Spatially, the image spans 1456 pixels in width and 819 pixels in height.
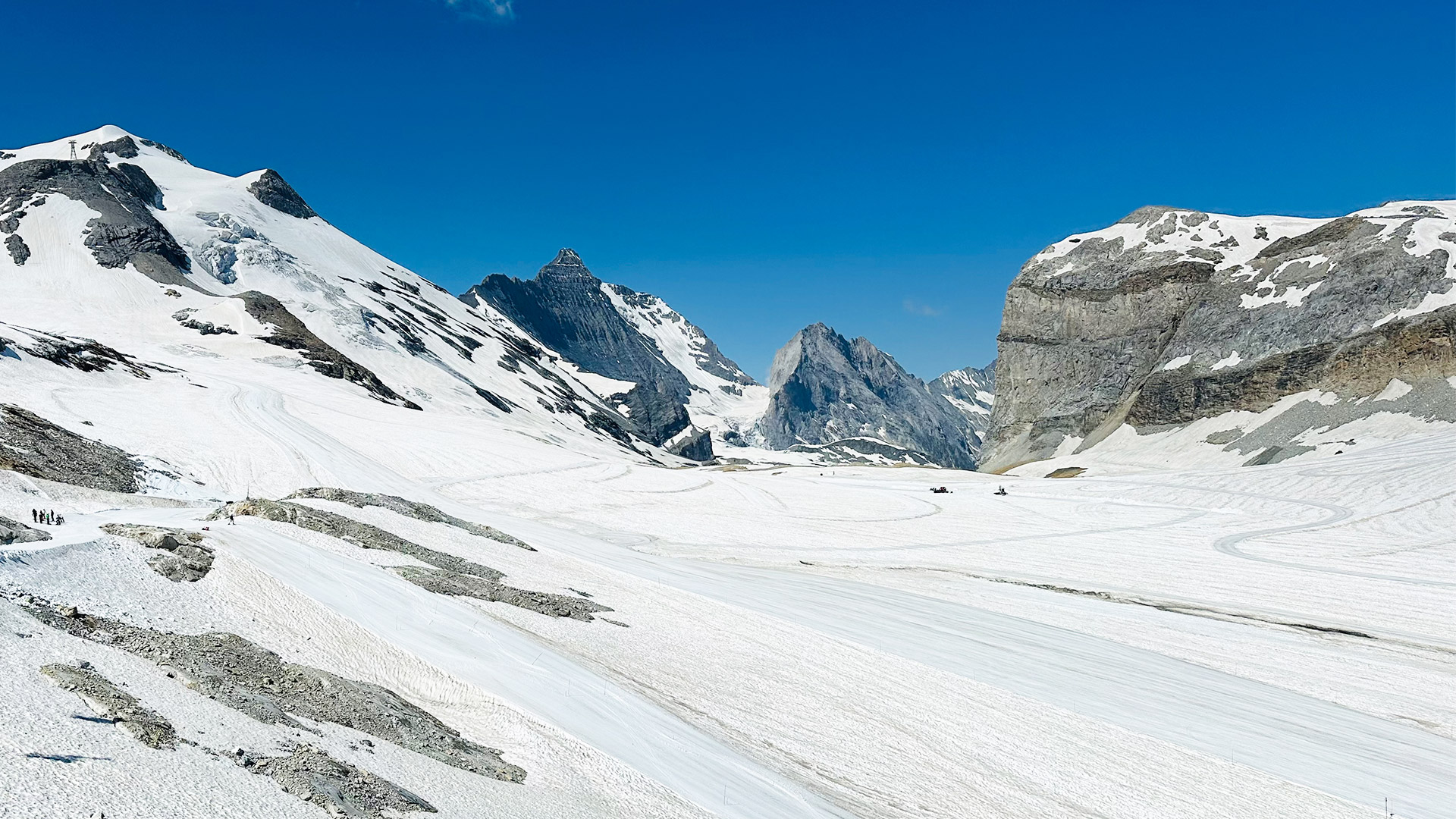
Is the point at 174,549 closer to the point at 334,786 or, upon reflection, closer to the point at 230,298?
the point at 334,786

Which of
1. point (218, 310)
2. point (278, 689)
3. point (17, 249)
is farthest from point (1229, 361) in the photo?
point (17, 249)

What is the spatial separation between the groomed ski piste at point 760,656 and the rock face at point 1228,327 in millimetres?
49474

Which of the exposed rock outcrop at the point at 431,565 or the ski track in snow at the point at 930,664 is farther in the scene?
the exposed rock outcrop at the point at 431,565

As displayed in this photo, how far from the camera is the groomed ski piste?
7.79m

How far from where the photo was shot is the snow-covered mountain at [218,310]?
67.9 metres

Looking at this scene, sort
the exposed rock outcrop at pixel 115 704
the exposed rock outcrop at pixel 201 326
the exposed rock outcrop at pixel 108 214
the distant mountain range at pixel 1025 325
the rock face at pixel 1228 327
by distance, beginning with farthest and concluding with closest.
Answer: the exposed rock outcrop at pixel 108 214 < the exposed rock outcrop at pixel 201 326 < the rock face at pixel 1228 327 < the distant mountain range at pixel 1025 325 < the exposed rock outcrop at pixel 115 704

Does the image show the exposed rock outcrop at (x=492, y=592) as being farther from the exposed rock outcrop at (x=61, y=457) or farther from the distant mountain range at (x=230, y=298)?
the distant mountain range at (x=230, y=298)

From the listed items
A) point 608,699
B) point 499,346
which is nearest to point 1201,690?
point 608,699

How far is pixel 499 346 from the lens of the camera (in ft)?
517

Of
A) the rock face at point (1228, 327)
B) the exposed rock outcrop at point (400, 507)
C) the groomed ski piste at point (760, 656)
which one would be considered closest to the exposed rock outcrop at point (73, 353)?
the groomed ski piste at point (760, 656)

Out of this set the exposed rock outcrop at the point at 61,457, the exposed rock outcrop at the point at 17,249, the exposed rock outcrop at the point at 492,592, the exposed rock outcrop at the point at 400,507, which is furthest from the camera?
the exposed rock outcrop at the point at 17,249

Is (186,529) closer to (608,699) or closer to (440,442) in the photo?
(608,699)

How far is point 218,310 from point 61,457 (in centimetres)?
7892

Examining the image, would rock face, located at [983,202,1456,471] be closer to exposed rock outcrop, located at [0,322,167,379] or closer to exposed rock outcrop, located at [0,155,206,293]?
exposed rock outcrop, located at [0,322,167,379]
